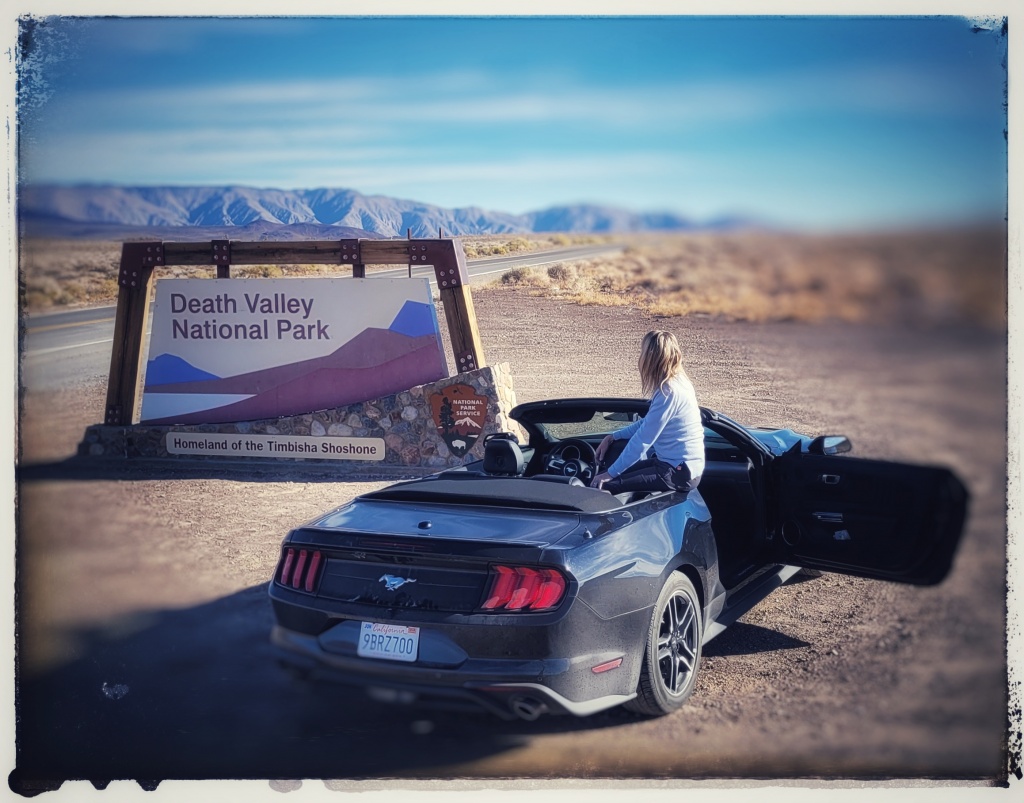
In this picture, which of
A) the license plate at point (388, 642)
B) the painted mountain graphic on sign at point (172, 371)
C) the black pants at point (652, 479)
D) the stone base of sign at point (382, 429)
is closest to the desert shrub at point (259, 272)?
the painted mountain graphic on sign at point (172, 371)

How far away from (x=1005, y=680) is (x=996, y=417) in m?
1.35

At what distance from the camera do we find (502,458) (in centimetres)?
515

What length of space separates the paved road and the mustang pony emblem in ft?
9.05

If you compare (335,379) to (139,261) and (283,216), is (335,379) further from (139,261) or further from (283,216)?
(139,261)

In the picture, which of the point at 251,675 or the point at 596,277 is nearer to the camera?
the point at 251,675

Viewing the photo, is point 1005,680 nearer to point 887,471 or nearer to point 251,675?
point 887,471

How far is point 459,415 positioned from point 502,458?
16.1ft

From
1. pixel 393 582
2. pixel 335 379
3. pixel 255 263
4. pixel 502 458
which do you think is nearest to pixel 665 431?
pixel 502 458

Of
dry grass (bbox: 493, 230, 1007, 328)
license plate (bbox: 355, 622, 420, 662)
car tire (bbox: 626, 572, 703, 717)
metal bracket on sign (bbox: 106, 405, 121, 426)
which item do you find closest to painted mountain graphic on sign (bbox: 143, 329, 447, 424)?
metal bracket on sign (bbox: 106, 405, 121, 426)

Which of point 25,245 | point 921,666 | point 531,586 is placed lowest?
point 921,666

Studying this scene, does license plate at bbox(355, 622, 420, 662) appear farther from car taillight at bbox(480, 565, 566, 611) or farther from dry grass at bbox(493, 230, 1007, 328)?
dry grass at bbox(493, 230, 1007, 328)

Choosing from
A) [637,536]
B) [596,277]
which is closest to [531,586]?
[637,536]

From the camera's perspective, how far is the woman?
498 cm

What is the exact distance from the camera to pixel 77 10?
223 inches
